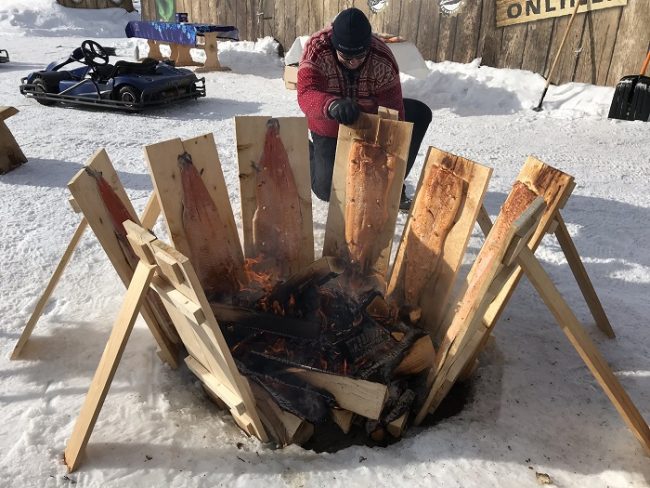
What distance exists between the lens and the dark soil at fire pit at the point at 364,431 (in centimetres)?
243

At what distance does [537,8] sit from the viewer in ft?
22.0

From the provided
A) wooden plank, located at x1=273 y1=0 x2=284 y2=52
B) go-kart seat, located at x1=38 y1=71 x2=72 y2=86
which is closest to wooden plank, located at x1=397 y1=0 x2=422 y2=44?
wooden plank, located at x1=273 y1=0 x2=284 y2=52

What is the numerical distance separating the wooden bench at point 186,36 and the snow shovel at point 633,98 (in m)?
6.63

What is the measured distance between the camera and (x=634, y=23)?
240 inches

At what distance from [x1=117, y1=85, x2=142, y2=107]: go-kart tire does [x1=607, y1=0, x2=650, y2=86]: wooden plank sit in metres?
6.26

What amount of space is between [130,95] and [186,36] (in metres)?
3.04

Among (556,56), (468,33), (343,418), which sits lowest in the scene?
(343,418)

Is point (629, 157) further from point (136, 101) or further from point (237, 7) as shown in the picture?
point (237, 7)

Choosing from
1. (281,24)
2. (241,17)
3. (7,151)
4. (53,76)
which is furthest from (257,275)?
(241,17)

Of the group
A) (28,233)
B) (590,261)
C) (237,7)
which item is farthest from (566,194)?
(237,7)

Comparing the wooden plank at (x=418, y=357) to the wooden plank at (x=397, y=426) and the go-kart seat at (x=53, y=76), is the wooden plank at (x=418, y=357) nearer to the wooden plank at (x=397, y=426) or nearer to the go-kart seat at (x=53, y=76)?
the wooden plank at (x=397, y=426)

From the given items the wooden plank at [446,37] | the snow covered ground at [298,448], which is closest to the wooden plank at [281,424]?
the snow covered ground at [298,448]

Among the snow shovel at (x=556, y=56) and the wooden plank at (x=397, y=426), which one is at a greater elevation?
the snow shovel at (x=556, y=56)

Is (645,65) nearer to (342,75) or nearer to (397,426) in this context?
(342,75)
